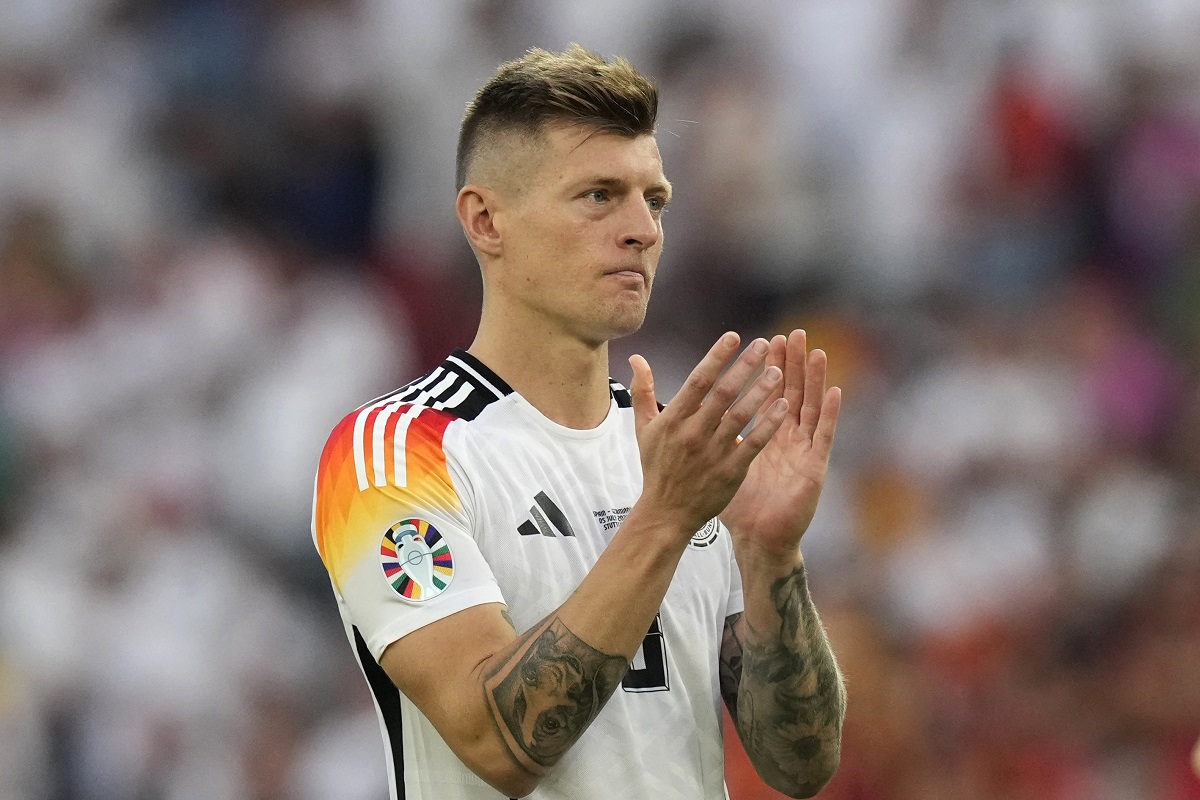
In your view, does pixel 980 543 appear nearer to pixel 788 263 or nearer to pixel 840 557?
pixel 840 557

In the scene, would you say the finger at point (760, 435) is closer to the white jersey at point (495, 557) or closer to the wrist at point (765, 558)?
the wrist at point (765, 558)

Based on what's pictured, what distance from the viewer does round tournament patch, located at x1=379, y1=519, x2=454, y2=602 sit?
8.96ft

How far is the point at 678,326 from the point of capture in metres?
7.45

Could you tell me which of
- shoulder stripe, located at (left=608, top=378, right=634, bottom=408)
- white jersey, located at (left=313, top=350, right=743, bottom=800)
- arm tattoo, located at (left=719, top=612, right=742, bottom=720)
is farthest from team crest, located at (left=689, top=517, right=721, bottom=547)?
shoulder stripe, located at (left=608, top=378, right=634, bottom=408)

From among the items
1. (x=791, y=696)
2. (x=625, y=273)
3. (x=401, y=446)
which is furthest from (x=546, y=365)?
(x=791, y=696)

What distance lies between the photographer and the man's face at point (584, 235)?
306cm

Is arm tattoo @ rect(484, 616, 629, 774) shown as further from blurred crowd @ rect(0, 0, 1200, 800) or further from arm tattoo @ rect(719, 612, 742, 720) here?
blurred crowd @ rect(0, 0, 1200, 800)

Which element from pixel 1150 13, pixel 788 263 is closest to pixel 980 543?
pixel 788 263

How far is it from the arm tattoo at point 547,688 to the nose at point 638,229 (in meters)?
0.82

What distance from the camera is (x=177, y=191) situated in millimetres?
7664

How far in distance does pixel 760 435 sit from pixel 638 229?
644 millimetres

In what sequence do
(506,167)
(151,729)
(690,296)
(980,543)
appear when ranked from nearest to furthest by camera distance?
(506,167) → (151,729) → (980,543) → (690,296)

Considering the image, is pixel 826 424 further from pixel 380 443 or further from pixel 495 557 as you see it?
pixel 380 443

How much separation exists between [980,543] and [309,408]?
119 inches
